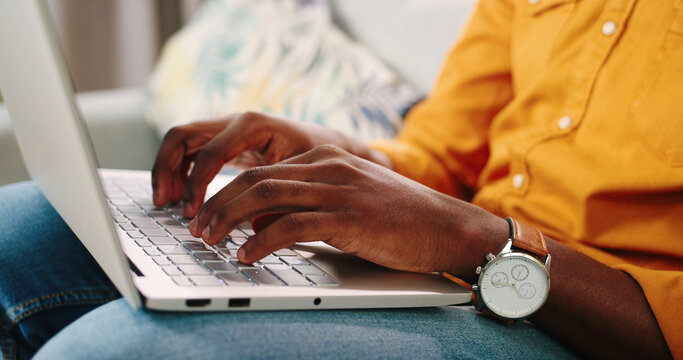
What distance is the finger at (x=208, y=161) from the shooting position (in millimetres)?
672

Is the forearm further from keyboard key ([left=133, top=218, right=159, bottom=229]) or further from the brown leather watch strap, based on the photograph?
keyboard key ([left=133, top=218, right=159, bottom=229])

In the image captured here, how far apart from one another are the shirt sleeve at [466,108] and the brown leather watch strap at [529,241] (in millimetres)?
341

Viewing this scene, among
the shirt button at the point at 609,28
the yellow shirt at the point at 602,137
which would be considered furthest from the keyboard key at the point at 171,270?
the shirt button at the point at 609,28

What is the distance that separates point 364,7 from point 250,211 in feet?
3.69

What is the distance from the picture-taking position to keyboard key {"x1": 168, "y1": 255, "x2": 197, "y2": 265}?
1.80ft

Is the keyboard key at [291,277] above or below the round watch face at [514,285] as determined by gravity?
above

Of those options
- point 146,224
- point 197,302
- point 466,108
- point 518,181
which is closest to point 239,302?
point 197,302

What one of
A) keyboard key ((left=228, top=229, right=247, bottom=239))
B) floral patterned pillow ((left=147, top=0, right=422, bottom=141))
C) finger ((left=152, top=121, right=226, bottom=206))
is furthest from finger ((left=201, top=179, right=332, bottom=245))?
floral patterned pillow ((left=147, top=0, right=422, bottom=141))

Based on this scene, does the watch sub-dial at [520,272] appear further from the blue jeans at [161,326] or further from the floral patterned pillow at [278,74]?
the floral patterned pillow at [278,74]

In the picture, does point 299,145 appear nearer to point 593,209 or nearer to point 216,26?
point 593,209

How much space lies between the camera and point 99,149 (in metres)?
1.49

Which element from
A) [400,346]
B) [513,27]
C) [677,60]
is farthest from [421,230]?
[513,27]

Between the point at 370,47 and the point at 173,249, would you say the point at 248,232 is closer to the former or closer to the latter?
the point at 173,249

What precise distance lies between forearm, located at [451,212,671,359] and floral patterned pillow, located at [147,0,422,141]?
70 centimetres
